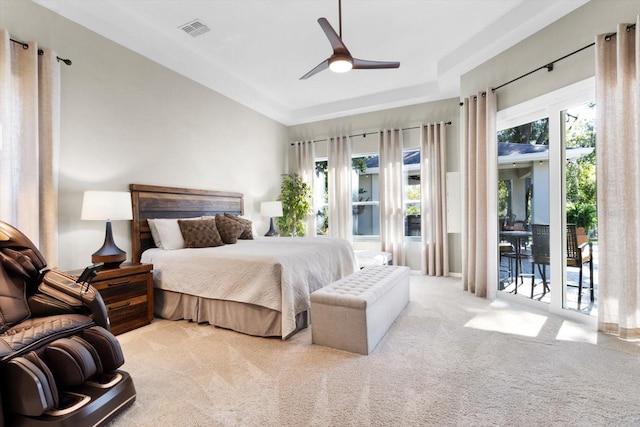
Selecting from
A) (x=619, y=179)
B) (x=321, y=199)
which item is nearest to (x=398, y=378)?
(x=619, y=179)

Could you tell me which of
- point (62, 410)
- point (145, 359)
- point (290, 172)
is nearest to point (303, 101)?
point (290, 172)

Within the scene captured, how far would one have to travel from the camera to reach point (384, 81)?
16.7 ft

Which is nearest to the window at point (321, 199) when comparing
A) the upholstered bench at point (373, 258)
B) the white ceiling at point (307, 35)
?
the upholstered bench at point (373, 258)

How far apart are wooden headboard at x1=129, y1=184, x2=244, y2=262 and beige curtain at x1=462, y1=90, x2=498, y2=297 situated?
3.59 m

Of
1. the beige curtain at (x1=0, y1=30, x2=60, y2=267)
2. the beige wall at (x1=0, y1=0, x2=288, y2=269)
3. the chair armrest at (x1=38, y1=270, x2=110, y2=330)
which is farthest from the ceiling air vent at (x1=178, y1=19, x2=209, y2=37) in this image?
the chair armrest at (x1=38, y1=270, x2=110, y2=330)

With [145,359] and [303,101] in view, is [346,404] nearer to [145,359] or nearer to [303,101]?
[145,359]

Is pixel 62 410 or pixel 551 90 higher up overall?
pixel 551 90

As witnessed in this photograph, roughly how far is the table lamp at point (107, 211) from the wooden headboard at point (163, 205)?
596 millimetres

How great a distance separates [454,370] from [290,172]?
526cm

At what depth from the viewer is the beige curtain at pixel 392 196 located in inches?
223

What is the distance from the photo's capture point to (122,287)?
2857mm

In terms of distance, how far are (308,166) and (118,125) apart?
3.69 meters

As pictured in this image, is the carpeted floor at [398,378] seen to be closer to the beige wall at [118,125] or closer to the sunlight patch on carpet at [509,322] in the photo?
the sunlight patch on carpet at [509,322]

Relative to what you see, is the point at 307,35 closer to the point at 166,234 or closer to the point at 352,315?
the point at 166,234
